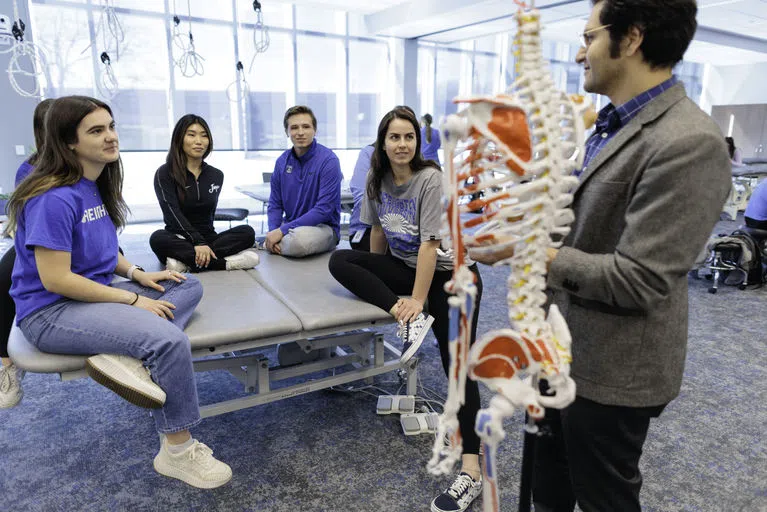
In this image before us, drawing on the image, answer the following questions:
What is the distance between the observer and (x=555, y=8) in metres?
6.17

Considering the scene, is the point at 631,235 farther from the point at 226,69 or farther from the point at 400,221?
the point at 226,69

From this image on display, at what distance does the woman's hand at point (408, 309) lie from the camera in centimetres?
198

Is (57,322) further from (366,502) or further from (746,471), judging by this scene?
(746,471)

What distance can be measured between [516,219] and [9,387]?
194 centimetres

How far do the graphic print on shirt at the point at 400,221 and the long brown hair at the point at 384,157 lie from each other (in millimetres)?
50

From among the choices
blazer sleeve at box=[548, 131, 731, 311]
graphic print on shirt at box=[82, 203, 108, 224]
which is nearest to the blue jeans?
graphic print on shirt at box=[82, 203, 108, 224]

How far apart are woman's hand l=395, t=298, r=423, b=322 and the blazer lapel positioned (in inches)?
42.0

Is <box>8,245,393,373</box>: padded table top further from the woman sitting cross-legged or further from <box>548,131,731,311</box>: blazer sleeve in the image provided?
<box>548,131,731,311</box>: blazer sleeve

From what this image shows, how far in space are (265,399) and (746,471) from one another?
1759mm

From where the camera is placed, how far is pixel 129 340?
154 centimetres

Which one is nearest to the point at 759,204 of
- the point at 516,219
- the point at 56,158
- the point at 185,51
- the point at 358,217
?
the point at 358,217

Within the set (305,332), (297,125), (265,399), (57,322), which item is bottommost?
(265,399)

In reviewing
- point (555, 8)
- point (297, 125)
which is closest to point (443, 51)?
point (555, 8)

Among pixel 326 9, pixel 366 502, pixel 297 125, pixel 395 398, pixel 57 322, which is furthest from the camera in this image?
pixel 326 9
